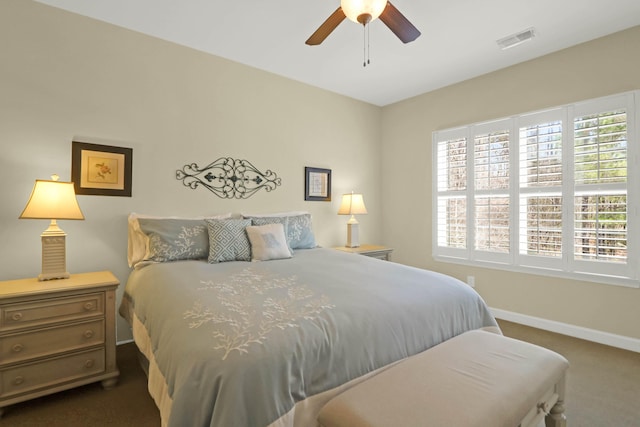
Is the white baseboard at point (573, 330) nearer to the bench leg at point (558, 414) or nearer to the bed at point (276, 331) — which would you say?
the bed at point (276, 331)

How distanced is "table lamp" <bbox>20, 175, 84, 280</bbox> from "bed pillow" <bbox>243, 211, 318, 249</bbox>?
4.54ft

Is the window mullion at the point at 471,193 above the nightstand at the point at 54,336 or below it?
above

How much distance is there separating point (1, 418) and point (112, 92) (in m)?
2.28

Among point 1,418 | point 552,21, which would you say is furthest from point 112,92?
point 552,21

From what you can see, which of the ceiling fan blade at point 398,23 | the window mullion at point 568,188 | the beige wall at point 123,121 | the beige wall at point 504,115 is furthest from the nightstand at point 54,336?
the window mullion at point 568,188

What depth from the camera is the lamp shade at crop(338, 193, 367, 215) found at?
12.5ft

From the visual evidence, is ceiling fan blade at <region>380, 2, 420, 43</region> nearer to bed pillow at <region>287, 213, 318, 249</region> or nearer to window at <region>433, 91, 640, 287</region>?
bed pillow at <region>287, 213, 318, 249</region>

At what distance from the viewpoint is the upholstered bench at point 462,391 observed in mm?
997

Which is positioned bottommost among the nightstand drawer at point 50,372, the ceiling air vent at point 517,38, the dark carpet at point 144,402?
the dark carpet at point 144,402

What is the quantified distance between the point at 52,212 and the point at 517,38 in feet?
12.5

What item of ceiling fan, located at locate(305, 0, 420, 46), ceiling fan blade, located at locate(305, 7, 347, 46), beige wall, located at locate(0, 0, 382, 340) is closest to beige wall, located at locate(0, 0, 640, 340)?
beige wall, located at locate(0, 0, 382, 340)

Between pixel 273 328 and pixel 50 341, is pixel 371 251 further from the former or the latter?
pixel 50 341

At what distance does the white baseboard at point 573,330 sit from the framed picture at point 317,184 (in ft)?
7.64

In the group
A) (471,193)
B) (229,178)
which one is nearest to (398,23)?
(229,178)
